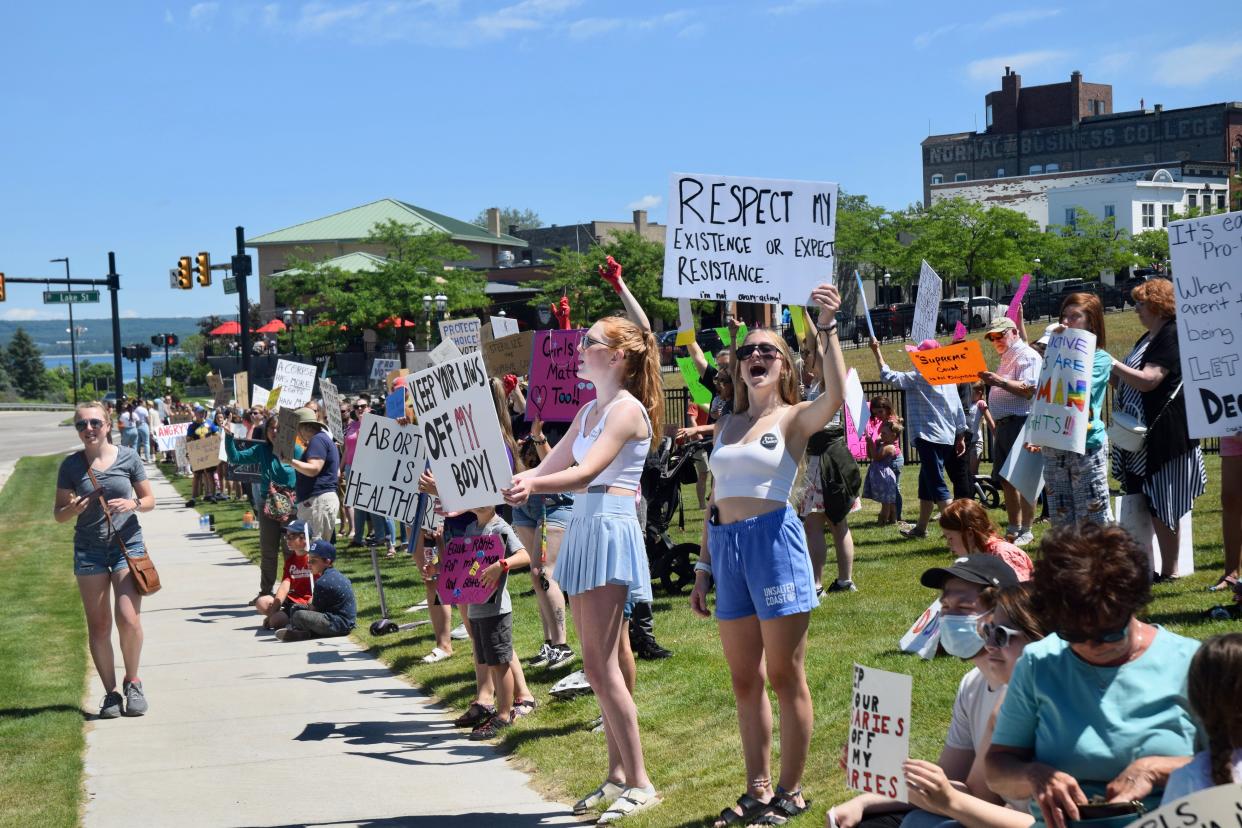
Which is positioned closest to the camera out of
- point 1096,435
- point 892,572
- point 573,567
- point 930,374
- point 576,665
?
point 573,567

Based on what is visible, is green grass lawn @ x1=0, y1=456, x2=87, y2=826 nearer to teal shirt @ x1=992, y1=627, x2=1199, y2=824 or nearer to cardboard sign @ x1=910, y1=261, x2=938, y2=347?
teal shirt @ x1=992, y1=627, x2=1199, y2=824

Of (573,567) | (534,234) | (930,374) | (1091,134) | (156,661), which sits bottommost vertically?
(156,661)

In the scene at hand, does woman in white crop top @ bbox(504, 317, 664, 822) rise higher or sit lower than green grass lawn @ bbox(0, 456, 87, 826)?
higher

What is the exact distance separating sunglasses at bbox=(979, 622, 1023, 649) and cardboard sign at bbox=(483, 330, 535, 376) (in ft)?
24.8

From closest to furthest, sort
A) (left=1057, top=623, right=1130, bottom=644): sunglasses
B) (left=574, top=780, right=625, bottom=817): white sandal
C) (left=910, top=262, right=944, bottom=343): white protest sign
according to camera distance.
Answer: (left=1057, top=623, right=1130, bottom=644): sunglasses, (left=574, top=780, right=625, bottom=817): white sandal, (left=910, top=262, right=944, bottom=343): white protest sign

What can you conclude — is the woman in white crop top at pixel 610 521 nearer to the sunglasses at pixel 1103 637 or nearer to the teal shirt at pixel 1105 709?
the teal shirt at pixel 1105 709

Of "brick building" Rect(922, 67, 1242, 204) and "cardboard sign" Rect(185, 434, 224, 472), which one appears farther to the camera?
"brick building" Rect(922, 67, 1242, 204)

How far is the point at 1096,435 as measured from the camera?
27.4ft

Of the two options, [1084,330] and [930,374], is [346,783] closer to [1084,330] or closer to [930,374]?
[1084,330]

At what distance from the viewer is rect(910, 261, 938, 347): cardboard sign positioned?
12.2m

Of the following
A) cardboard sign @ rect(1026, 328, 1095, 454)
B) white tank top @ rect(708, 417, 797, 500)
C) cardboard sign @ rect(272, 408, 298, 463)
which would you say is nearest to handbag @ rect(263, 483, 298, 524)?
cardboard sign @ rect(272, 408, 298, 463)

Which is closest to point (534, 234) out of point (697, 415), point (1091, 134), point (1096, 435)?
point (1091, 134)

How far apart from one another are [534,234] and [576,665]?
10788cm

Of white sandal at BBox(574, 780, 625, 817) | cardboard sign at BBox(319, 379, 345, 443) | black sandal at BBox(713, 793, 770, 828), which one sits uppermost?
cardboard sign at BBox(319, 379, 345, 443)
